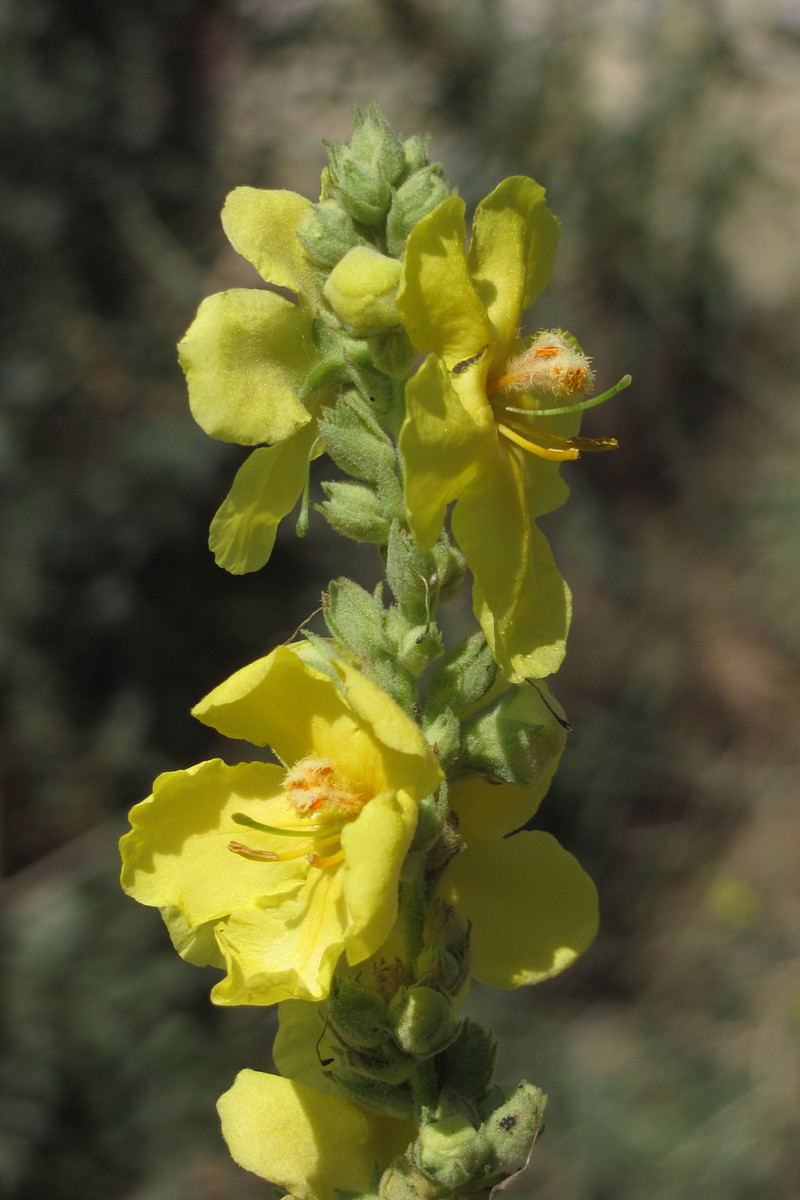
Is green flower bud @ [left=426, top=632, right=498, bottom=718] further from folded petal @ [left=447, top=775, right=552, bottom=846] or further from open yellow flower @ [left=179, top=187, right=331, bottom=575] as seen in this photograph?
A: open yellow flower @ [left=179, top=187, right=331, bottom=575]

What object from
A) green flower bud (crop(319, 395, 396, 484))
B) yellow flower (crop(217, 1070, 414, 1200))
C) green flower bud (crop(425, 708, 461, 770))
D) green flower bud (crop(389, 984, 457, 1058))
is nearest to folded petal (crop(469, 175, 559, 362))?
green flower bud (crop(319, 395, 396, 484))

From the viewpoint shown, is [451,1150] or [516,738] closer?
[451,1150]

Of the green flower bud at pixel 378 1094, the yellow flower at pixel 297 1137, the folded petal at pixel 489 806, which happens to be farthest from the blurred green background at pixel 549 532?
the folded petal at pixel 489 806

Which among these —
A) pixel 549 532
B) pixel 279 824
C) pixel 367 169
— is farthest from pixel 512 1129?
pixel 549 532

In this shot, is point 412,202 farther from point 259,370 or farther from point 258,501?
point 258,501

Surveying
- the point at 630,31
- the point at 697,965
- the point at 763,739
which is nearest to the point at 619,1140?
the point at 697,965

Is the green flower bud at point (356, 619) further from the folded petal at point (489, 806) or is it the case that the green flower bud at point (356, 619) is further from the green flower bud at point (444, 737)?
the folded petal at point (489, 806)

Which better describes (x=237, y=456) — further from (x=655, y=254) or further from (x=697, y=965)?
(x=697, y=965)

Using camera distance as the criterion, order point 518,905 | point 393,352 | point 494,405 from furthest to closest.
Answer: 1. point 518,905
2. point 494,405
3. point 393,352
